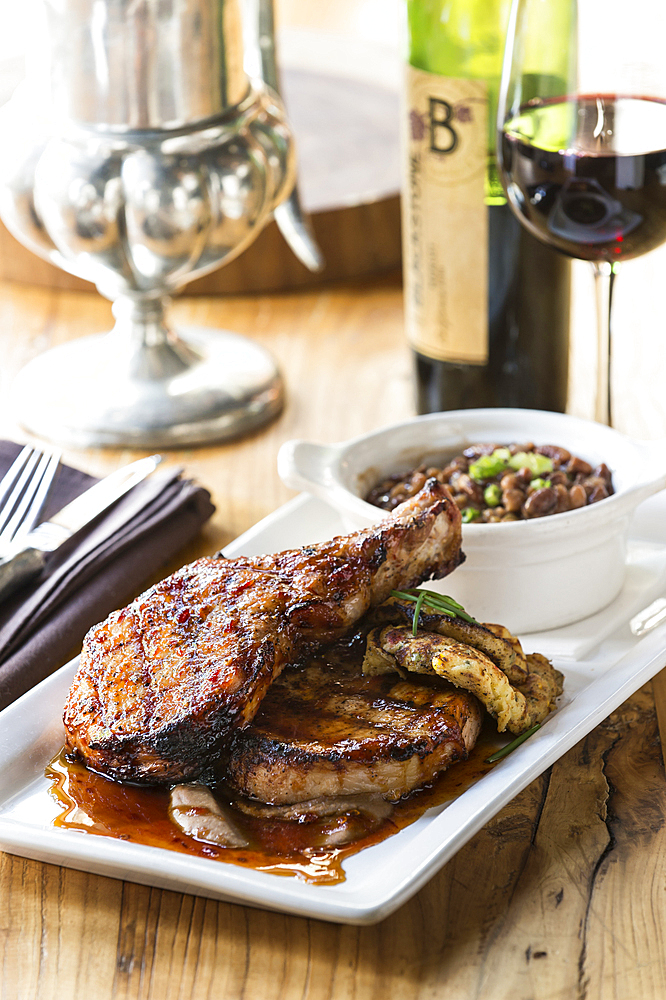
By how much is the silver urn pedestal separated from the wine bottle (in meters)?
0.24

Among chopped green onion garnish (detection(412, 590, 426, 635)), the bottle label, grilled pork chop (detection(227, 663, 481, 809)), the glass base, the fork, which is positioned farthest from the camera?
the glass base

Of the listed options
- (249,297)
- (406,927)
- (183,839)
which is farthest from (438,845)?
(249,297)

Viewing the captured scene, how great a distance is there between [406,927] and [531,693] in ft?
0.85

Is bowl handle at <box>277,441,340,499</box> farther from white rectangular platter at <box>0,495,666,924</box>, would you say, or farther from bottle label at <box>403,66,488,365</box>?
bottle label at <box>403,66,488,365</box>

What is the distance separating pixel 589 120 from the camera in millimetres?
1404

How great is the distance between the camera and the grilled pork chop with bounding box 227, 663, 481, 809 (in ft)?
3.18

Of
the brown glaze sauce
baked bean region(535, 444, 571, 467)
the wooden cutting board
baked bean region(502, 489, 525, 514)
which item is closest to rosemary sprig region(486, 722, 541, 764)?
the brown glaze sauce

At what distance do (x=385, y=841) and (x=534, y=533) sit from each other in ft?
1.32

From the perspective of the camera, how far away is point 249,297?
2.30m

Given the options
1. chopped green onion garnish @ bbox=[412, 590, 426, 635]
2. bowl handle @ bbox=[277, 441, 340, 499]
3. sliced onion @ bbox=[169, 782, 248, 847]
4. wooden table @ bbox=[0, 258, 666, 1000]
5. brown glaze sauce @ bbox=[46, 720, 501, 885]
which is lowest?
wooden table @ bbox=[0, 258, 666, 1000]

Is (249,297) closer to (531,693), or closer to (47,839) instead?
(531,693)

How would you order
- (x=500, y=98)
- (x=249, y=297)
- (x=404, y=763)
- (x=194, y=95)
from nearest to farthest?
1. (x=404, y=763)
2. (x=500, y=98)
3. (x=194, y=95)
4. (x=249, y=297)

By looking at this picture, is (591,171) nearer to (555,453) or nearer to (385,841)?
(555,453)

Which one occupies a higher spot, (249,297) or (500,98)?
(500,98)
